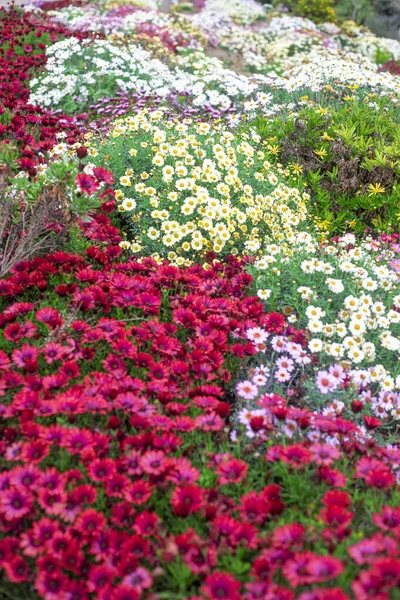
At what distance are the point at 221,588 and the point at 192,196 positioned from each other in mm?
3555

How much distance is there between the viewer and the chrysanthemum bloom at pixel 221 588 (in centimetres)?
174

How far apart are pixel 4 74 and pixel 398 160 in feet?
18.4

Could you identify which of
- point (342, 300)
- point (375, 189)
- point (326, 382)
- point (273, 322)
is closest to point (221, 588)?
point (326, 382)

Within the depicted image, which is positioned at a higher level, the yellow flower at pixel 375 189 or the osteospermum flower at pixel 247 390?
the osteospermum flower at pixel 247 390

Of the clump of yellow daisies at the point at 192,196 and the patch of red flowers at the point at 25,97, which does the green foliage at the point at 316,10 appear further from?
the clump of yellow daisies at the point at 192,196

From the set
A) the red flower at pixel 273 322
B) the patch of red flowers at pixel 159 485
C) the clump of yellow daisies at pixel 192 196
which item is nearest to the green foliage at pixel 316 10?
the clump of yellow daisies at pixel 192 196

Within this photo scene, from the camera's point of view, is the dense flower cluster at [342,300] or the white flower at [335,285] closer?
Result: the dense flower cluster at [342,300]

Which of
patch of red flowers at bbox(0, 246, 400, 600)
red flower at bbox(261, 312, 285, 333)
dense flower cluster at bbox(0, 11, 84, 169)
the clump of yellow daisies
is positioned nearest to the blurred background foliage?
dense flower cluster at bbox(0, 11, 84, 169)

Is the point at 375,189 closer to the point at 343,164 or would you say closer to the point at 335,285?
the point at 343,164

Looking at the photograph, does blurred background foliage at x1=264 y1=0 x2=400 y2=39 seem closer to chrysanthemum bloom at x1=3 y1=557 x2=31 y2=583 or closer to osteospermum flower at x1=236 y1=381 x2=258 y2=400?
osteospermum flower at x1=236 y1=381 x2=258 y2=400

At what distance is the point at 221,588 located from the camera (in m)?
1.76

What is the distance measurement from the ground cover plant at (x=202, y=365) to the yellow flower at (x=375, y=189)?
0.03m

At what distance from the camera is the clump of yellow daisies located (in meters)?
4.63

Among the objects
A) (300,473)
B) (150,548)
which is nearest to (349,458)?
(300,473)
